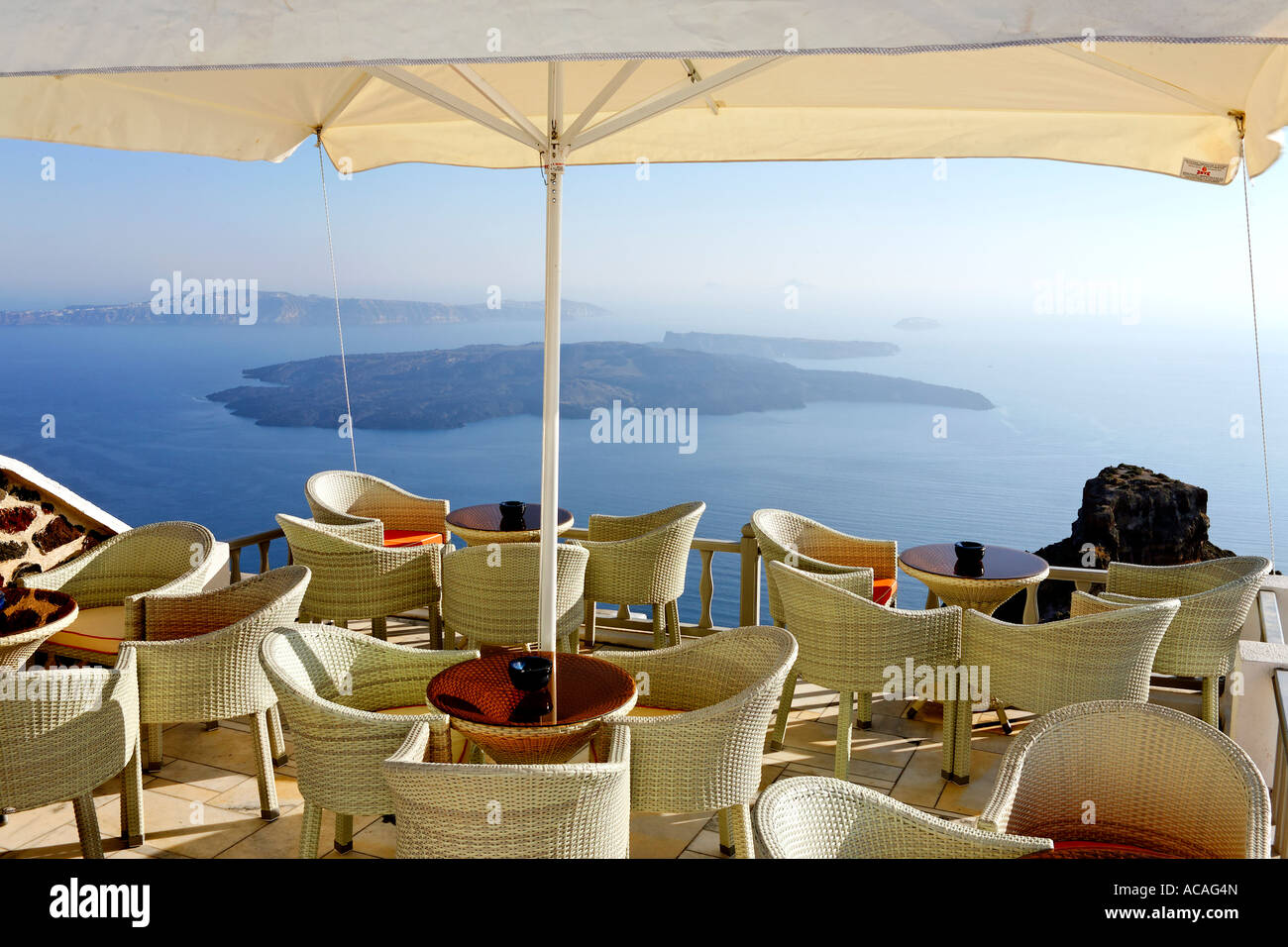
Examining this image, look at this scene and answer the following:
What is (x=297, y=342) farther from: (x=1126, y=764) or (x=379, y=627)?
(x=1126, y=764)

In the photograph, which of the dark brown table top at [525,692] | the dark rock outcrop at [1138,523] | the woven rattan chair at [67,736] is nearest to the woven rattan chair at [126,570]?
the woven rattan chair at [67,736]

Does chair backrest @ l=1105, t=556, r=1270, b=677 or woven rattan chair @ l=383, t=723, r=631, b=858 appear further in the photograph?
chair backrest @ l=1105, t=556, r=1270, b=677

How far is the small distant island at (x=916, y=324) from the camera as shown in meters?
29.4

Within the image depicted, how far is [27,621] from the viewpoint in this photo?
3352 mm

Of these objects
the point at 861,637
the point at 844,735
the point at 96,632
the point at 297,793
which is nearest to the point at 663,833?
the point at 844,735

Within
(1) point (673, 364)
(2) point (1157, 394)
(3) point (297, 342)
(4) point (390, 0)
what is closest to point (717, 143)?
(4) point (390, 0)

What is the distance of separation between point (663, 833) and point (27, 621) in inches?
89.5

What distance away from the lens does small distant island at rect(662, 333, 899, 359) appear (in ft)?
92.2

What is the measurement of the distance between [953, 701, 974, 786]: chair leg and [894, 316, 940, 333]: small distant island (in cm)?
2658

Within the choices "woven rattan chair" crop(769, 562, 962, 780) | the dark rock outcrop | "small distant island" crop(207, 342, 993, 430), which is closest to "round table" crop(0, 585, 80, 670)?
"woven rattan chair" crop(769, 562, 962, 780)

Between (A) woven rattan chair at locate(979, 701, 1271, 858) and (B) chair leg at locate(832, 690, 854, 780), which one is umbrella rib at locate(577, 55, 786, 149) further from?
(B) chair leg at locate(832, 690, 854, 780)
